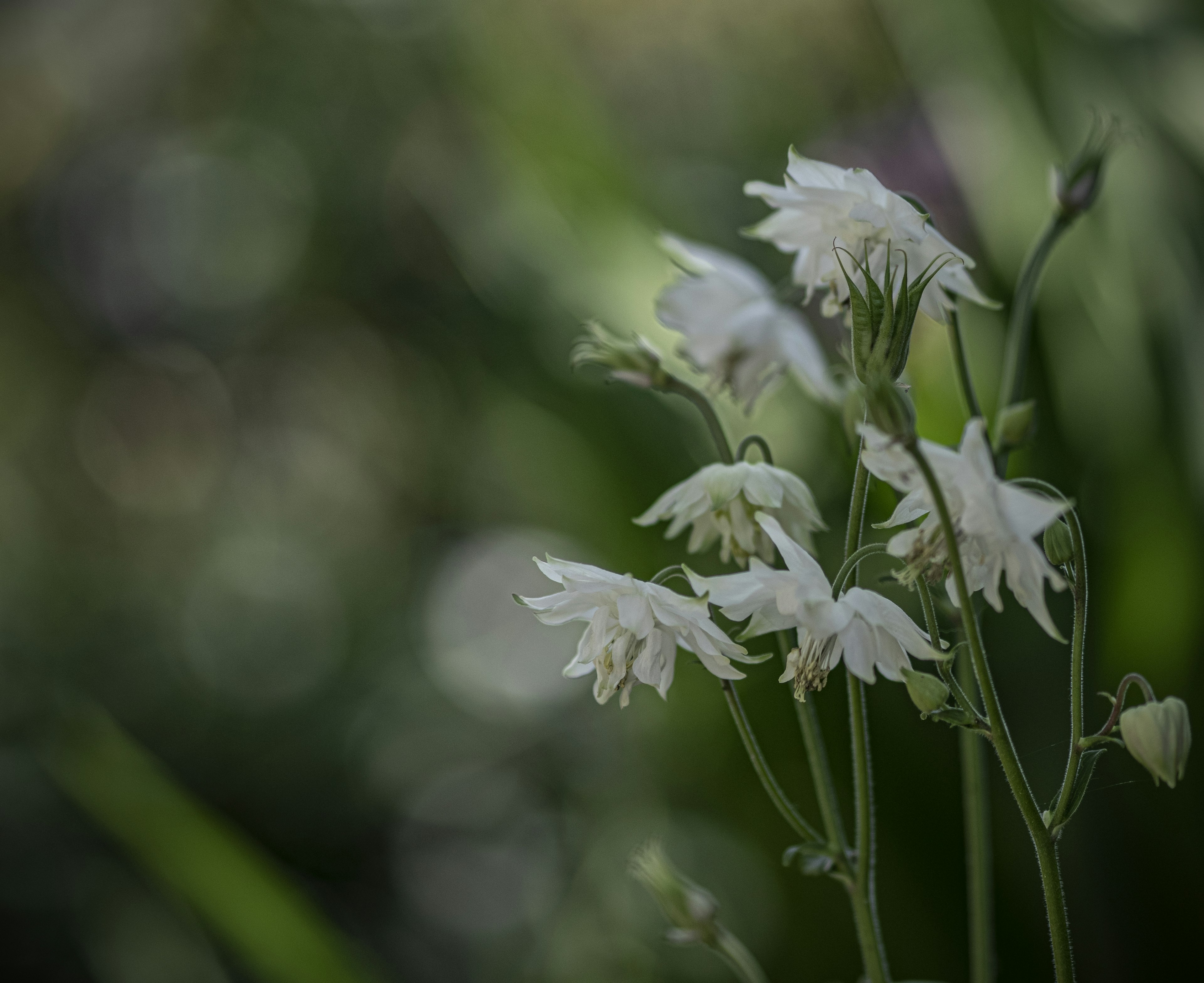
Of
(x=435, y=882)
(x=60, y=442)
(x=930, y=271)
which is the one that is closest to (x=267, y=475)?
(x=60, y=442)

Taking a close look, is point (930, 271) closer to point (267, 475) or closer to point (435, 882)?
point (435, 882)

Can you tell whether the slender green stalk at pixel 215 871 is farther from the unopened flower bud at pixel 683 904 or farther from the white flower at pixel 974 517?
the white flower at pixel 974 517

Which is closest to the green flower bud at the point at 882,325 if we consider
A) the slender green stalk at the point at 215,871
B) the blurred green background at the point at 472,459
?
the blurred green background at the point at 472,459

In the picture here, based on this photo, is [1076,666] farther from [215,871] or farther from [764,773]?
[215,871]

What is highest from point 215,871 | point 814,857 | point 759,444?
point 759,444

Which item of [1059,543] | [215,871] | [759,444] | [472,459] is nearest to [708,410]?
[759,444]

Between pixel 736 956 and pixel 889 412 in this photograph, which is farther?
pixel 736 956
